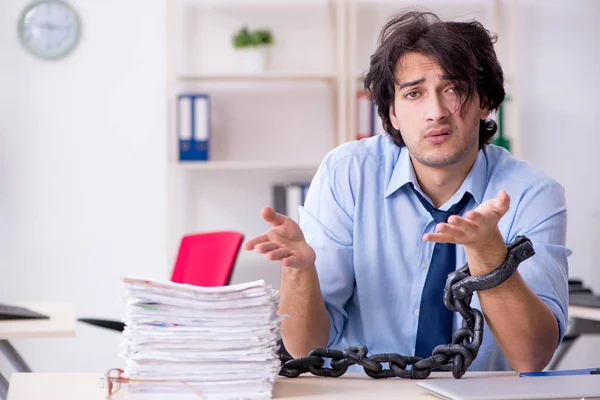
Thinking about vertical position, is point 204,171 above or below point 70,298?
above

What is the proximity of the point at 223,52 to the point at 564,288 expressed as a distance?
9.00ft

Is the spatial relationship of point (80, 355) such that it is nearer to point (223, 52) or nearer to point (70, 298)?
point (70, 298)

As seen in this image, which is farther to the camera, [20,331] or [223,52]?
[223,52]

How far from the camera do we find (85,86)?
4.03m

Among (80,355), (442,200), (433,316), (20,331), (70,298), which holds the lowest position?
(80,355)

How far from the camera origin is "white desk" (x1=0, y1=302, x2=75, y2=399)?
7.27 feet

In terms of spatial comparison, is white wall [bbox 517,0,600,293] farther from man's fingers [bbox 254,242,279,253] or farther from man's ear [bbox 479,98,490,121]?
man's fingers [bbox 254,242,279,253]

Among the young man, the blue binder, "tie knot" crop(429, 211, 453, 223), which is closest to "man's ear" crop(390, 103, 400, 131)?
the young man

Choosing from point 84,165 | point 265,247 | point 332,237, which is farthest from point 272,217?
point 84,165

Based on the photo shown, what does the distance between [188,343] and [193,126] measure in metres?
2.74

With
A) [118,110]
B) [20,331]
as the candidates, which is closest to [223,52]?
[118,110]

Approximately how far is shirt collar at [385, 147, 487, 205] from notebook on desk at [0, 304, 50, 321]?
1197mm

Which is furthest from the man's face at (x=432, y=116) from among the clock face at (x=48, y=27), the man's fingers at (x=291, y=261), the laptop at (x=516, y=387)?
the clock face at (x=48, y=27)

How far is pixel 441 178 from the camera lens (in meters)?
1.79
